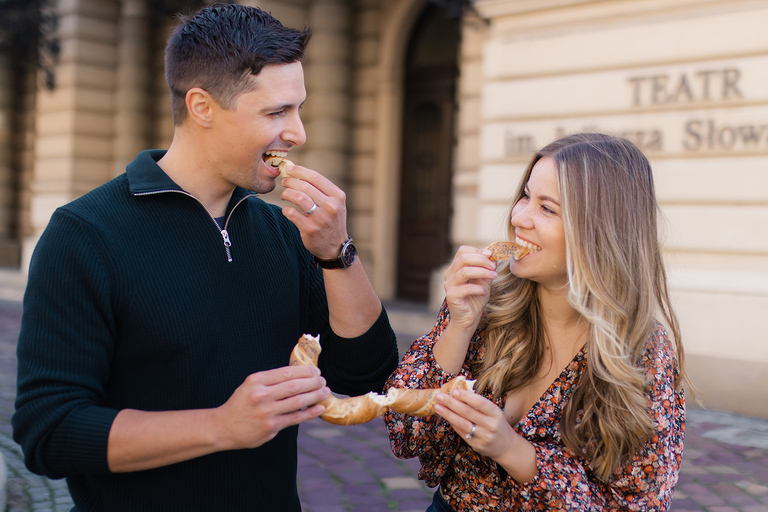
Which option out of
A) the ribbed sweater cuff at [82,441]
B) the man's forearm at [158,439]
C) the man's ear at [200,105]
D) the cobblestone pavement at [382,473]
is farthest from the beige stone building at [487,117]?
the ribbed sweater cuff at [82,441]

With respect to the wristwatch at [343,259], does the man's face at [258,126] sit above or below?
above

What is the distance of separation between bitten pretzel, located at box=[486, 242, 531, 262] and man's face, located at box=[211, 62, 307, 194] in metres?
0.72

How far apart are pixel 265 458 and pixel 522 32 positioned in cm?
709

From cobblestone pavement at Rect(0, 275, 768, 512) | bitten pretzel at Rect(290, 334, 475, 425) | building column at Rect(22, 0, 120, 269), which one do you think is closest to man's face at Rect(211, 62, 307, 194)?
bitten pretzel at Rect(290, 334, 475, 425)

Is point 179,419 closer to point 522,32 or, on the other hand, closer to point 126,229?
point 126,229

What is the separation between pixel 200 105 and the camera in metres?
1.90

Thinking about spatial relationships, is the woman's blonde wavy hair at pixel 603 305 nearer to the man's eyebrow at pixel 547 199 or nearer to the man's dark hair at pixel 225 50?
the man's eyebrow at pixel 547 199

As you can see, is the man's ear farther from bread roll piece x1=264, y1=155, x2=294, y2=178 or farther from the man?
bread roll piece x1=264, y1=155, x2=294, y2=178

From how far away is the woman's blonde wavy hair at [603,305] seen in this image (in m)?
1.91

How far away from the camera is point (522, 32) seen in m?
7.96

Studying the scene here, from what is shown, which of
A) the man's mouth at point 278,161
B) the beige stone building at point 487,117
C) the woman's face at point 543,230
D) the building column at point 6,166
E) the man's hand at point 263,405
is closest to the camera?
the man's hand at point 263,405

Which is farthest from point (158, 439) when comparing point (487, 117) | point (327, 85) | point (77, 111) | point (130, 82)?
point (130, 82)

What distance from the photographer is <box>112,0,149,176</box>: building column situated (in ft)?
42.9

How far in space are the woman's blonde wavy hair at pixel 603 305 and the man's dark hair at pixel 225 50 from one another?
0.91m
